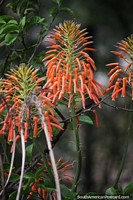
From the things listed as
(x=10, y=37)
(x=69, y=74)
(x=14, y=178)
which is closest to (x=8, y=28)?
(x=10, y=37)

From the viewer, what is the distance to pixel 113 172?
3.96m

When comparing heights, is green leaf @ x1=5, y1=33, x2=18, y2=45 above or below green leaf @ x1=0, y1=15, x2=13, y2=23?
below

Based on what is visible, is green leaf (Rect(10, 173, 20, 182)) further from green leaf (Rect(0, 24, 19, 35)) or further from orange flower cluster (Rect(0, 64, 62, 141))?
green leaf (Rect(0, 24, 19, 35))

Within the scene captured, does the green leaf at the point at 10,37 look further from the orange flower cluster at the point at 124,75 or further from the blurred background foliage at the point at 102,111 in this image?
the blurred background foliage at the point at 102,111

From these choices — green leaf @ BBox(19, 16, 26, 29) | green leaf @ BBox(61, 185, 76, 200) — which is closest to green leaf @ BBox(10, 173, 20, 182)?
green leaf @ BBox(61, 185, 76, 200)

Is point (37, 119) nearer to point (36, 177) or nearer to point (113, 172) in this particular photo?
point (36, 177)

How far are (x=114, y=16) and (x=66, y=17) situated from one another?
37 centimetres

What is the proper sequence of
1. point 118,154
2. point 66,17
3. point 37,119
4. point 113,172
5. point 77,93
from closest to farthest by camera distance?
point 37,119
point 77,93
point 66,17
point 118,154
point 113,172

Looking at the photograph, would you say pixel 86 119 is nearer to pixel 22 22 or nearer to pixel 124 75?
pixel 124 75

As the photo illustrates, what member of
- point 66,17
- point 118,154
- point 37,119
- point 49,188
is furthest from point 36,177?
point 118,154

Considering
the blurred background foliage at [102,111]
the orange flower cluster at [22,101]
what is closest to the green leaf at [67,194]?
the orange flower cluster at [22,101]

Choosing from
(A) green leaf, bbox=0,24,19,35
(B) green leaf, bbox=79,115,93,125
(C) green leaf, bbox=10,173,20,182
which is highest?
(A) green leaf, bbox=0,24,19,35

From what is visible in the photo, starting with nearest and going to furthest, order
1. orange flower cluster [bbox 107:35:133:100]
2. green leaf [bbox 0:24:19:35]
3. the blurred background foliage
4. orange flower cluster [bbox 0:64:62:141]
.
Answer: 1. orange flower cluster [bbox 0:64:62:141]
2. orange flower cluster [bbox 107:35:133:100]
3. green leaf [bbox 0:24:19:35]
4. the blurred background foliage

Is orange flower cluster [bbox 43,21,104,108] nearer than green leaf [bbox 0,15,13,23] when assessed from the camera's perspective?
Yes
